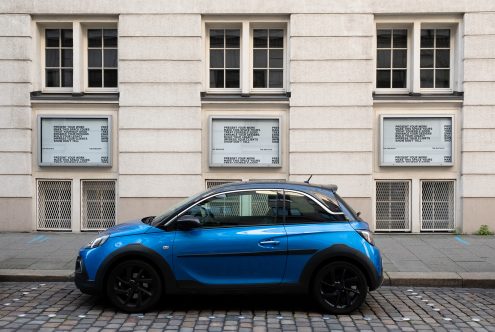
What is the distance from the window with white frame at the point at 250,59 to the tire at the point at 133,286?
6707mm

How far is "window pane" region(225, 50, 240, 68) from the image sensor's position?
1269 cm

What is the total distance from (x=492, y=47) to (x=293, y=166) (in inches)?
197

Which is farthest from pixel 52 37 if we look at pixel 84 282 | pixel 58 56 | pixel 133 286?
pixel 133 286

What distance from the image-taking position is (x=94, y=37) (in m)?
12.7

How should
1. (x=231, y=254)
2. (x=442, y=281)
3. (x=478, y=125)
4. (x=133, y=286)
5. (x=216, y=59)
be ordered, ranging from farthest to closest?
(x=216, y=59) → (x=478, y=125) → (x=442, y=281) → (x=133, y=286) → (x=231, y=254)

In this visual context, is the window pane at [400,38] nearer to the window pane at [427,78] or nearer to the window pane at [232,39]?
the window pane at [427,78]

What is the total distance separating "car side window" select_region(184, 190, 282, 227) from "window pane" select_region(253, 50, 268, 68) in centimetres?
639

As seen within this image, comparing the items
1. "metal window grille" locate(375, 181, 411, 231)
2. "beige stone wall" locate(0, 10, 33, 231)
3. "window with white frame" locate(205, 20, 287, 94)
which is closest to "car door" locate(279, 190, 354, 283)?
"metal window grille" locate(375, 181, 411, 231)

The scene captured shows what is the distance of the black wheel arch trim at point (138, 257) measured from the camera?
6.51 m

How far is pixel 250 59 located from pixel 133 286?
7.25 m

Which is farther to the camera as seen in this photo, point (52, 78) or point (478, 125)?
point (52, 78)

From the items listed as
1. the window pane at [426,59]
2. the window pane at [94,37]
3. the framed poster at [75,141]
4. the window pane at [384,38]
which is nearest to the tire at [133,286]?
the framed poster at [75,141]

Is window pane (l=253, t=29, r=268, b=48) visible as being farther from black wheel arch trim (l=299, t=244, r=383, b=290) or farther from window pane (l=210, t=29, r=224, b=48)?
→ black wheel arch trim (l=299, t=244, r=383, b=290)

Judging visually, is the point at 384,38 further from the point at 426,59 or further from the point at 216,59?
the point at 216,59
